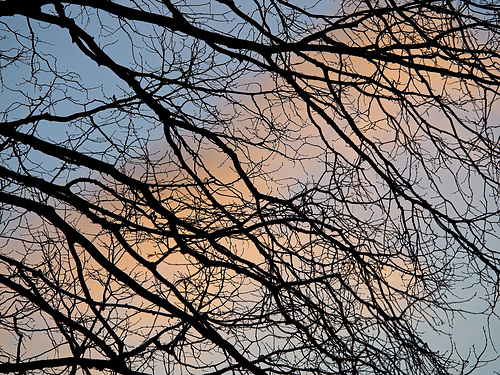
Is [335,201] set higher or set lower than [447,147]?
lower

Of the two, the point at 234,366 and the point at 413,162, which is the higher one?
the point at 413,162

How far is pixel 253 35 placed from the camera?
4707 mm

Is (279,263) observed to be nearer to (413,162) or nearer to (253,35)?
(413,162)

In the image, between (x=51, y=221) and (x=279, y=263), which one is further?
(x=51, y=221)

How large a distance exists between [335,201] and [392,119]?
3.33 feet

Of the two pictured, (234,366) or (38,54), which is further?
(38,54)

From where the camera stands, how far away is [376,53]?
4086mm

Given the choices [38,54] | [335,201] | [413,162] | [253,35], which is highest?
[38,54]

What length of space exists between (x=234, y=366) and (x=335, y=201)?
1.53 meters

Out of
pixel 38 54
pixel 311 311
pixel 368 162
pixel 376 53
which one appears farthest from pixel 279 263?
pixel 38 54

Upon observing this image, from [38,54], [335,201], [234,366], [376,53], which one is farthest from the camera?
[38,54]

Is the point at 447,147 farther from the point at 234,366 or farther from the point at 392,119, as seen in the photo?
the point at 234,366

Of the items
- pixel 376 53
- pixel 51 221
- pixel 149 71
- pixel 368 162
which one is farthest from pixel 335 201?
pixel 51 221

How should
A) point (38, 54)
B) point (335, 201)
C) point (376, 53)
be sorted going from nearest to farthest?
point (376, 53) → point (335, 201) → point (38, 54)
